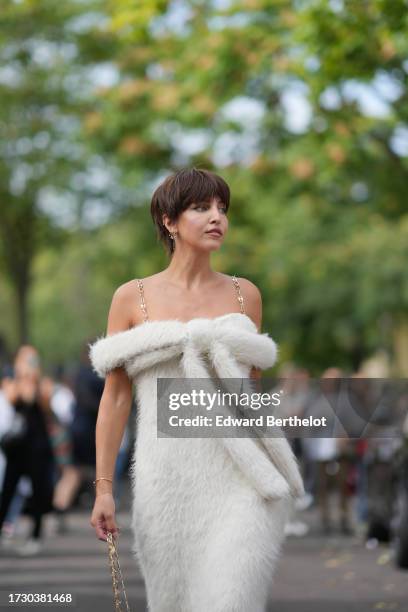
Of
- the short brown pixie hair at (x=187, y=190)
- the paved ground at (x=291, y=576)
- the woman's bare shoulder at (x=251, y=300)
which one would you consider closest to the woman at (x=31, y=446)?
the paved ground at (x=291, y=576)

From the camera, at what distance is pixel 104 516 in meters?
4.92

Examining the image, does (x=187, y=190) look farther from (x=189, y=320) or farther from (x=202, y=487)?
(x=202, y=487)

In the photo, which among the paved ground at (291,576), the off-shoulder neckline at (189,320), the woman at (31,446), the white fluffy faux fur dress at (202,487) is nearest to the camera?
the white fluffy faux fur dress at (202,487)

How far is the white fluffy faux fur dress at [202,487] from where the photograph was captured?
4.70 m

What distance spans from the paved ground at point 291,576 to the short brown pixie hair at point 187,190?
411 centimetres

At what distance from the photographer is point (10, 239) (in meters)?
38.3

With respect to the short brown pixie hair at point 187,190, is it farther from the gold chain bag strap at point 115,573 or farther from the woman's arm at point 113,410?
the gold chain bag strap at point 115,573

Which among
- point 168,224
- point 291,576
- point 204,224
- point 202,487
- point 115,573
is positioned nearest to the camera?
point 202,487

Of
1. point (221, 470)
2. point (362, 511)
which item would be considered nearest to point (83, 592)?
point (221, 470)

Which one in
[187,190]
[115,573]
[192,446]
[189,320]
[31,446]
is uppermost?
[31,446]

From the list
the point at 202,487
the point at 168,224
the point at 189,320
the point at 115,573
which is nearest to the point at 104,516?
the point at 115,573

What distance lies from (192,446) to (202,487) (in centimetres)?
14

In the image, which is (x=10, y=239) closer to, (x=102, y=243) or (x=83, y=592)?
(x=102, y=243)

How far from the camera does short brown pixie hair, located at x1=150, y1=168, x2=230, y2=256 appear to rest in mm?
5051
